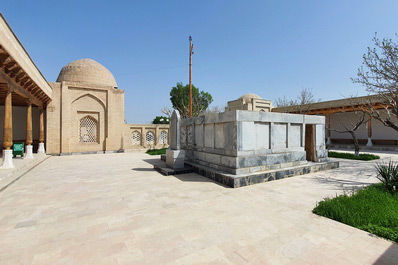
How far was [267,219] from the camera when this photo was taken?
3596 millimetres

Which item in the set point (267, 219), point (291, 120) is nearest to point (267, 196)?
point (267, 219)

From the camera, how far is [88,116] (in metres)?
16.5

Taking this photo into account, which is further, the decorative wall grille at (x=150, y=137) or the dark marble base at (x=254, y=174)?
the decorative wall grille at (x=150, y=137)

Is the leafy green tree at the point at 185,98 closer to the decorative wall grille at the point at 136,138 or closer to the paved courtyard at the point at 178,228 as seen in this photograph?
the decorative wall grille at the point at 136,138

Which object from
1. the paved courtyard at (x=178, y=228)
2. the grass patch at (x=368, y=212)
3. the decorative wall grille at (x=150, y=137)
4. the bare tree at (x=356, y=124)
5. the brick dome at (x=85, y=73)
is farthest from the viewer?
the decorative wall grille at (x=150, y=137)

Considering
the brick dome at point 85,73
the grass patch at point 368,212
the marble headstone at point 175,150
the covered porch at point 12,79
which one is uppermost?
the brick dome at point 85,73

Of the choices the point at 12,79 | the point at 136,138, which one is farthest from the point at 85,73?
the point at 12,79

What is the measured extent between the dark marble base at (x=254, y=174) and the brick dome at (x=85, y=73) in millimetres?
14423

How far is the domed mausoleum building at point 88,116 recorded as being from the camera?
49.9 feet

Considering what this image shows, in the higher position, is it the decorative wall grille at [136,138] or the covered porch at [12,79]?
the covered porch at [12,79]

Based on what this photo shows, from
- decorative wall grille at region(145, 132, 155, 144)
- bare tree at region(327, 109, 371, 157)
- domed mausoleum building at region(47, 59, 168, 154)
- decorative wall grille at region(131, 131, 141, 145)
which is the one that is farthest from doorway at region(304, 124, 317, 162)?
decorative wall grille at region(131, 131, 141, 145)

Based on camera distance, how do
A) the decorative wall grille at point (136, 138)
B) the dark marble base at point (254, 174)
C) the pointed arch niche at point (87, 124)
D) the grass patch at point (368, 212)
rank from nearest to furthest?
the grass patch at point (368, 212), the dark marble base at point (254, 174), the pointed arch niche at point (87, 124), the decorative wall grille at point (136, 138)

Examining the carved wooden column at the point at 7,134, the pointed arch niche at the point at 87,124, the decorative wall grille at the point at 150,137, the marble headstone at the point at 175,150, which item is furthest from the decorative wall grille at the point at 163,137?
the carved wooden column at the point at 7,134

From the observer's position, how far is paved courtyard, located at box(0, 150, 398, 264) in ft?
8.35
